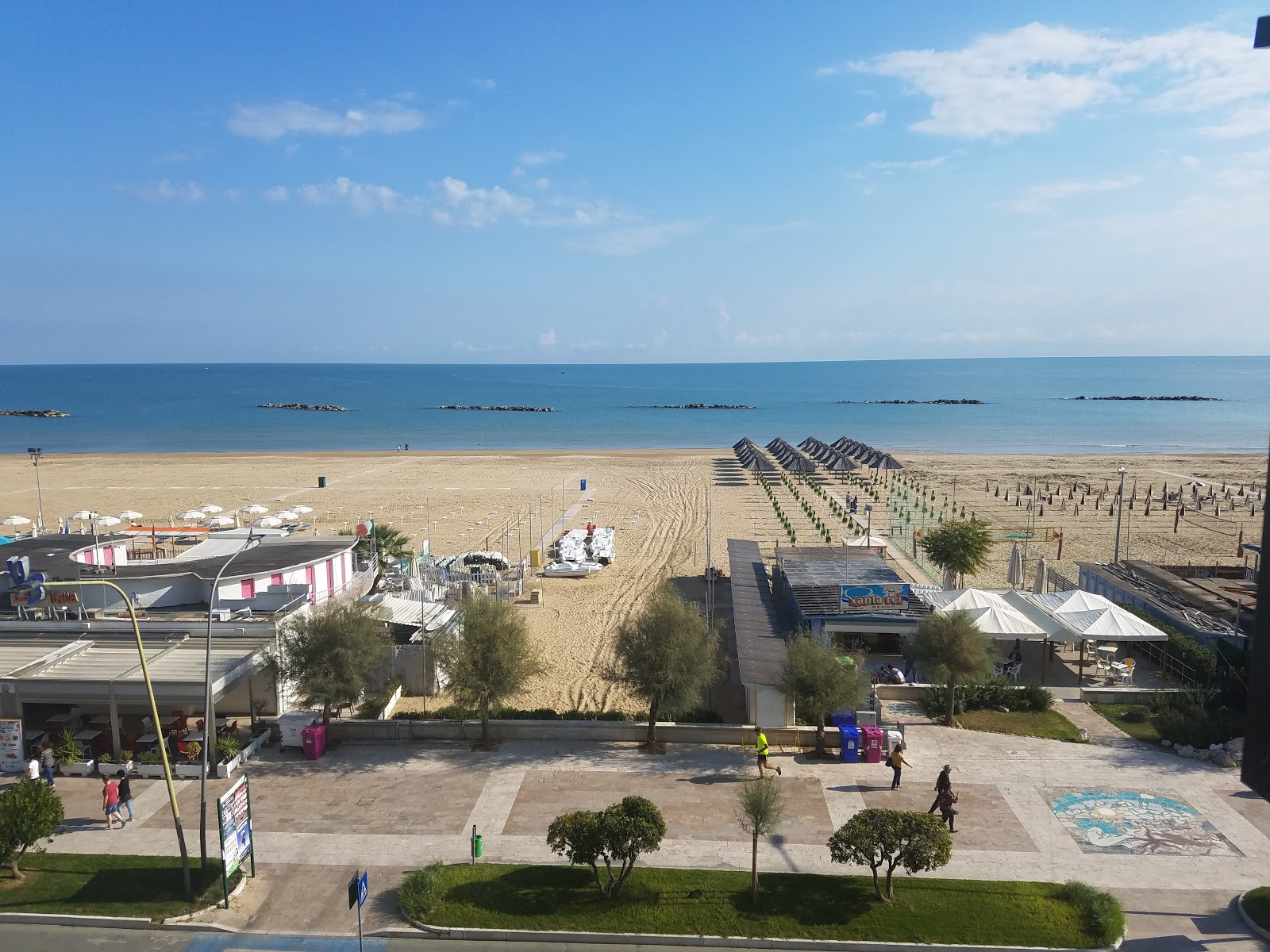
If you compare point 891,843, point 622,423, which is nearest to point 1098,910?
point 891,843

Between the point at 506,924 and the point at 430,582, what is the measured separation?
15.6 meters

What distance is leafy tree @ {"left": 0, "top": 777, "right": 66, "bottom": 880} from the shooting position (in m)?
11.2

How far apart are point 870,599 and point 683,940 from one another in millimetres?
11271

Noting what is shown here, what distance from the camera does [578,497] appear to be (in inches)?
1779

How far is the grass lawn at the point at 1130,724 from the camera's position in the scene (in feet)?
52.3

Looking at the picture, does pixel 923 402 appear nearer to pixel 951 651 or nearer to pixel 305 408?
pixel 305 408

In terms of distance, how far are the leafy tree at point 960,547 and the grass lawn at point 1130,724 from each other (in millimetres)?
7730

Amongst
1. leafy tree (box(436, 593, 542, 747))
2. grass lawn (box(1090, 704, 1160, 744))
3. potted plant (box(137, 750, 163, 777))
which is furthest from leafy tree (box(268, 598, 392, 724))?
grass lawn (box(1090, 704, 1160, 744))

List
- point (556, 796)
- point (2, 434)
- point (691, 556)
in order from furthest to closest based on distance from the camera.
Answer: point (2, 434) < point (691, 556) < point (556, 796)

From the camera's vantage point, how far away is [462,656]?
15406 millimetres

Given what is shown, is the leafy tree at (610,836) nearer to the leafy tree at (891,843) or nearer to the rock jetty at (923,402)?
the leafy tree at (891,843)

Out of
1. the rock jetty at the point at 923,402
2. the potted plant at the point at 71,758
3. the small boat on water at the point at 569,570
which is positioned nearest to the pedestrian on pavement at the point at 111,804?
the potted plant at the point at 71,758

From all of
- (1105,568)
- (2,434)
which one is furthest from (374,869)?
(2,434)

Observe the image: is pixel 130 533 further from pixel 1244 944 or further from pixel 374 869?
pixel 1244 944
